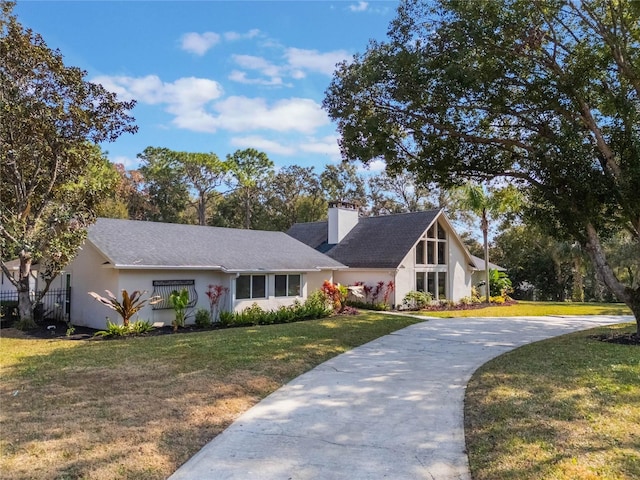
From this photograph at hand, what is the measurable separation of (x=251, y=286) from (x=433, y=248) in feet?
36.7

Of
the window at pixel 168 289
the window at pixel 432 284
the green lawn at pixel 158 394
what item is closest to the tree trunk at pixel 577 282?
the window at pixel 432 284

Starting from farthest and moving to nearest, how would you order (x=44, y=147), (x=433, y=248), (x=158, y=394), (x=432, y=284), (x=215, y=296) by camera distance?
1. (x=433, y=248)
2. (x=432, y=284)
3. (x=215, y=296)
4. (x=44, y=147)
5. (x=158, y=394)

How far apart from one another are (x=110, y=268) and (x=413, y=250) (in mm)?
14124

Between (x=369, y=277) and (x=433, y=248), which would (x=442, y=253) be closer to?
(x=433, y=248)

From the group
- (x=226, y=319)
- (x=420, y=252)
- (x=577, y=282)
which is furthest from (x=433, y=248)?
(x=577, y=282)

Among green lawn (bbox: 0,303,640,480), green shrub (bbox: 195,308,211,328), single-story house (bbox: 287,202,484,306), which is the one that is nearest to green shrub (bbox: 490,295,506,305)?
single-story house (bbox: 287,202,484,306)

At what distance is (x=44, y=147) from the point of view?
46.6 ft

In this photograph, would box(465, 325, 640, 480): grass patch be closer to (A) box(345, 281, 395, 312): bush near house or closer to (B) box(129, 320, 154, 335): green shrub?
(B) box(129, 320, 154, 335): green shrub

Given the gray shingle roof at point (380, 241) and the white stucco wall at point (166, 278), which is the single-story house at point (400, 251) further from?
the white stucco wall at point (166, 278)

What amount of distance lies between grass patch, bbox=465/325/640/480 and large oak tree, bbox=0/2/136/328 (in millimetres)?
12797

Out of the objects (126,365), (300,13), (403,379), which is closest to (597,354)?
(403,379)

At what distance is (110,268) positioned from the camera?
48.9ft

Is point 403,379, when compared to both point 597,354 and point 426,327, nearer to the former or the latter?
point 597,354

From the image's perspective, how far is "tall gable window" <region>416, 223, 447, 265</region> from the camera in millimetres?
23922
